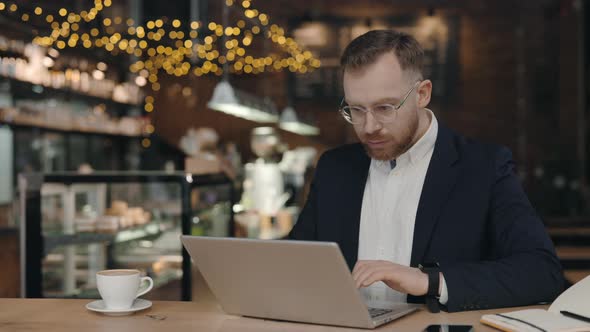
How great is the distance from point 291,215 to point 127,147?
4.22 m

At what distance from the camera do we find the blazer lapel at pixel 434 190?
1864mm

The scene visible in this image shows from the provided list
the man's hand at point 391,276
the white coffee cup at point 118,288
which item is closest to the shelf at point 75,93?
the white coffee cup at point 118,288

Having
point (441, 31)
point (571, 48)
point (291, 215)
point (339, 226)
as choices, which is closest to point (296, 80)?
point (441, 31)

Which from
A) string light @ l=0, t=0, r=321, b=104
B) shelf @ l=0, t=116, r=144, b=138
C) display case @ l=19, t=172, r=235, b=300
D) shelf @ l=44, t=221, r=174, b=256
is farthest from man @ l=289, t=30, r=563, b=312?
shelf @ l=0, t=116, r=144, b=138

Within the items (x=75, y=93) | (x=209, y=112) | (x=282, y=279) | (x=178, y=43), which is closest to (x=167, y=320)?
(x=282, y=279)

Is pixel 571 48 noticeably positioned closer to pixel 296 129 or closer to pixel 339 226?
pixel 296 129

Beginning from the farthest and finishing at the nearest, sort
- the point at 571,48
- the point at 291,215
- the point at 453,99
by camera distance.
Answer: the point at 453,99 → the point at 571,48 → the point at 291,215

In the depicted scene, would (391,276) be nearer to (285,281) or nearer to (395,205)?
(285,281)

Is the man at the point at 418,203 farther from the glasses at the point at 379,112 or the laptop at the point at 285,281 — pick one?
the laptop at the point at 285,281

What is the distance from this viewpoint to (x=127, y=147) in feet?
29.3

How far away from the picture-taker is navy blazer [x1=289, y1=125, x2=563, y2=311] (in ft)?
5.22

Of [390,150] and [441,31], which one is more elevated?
[441,31]

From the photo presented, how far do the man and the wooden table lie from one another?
0.08 m

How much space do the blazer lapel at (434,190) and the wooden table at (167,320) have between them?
33cm
